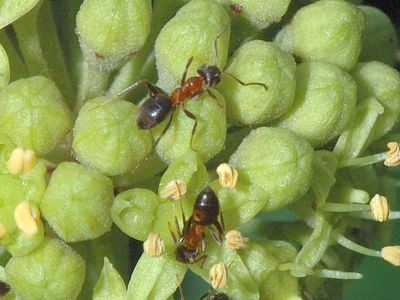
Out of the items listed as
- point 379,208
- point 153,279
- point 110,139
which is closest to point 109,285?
point 153,279

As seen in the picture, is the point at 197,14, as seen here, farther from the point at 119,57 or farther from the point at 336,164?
the point at 336,164

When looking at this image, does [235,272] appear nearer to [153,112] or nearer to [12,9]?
[153,112]

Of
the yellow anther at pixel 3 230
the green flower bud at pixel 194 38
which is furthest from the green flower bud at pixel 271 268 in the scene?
the yellow anther at pixel 3 230

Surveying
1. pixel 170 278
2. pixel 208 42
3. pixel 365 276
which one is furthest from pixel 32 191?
pixel 365 276

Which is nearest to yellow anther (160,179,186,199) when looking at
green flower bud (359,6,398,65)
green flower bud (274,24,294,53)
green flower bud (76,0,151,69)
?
green flower bud (76,0,151,69)

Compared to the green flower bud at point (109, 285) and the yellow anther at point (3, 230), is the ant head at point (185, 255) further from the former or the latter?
the yellow anther at point (3, 230)

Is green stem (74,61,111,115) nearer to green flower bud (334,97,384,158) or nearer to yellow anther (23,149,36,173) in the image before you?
yellow anther (23,149,36,173)
